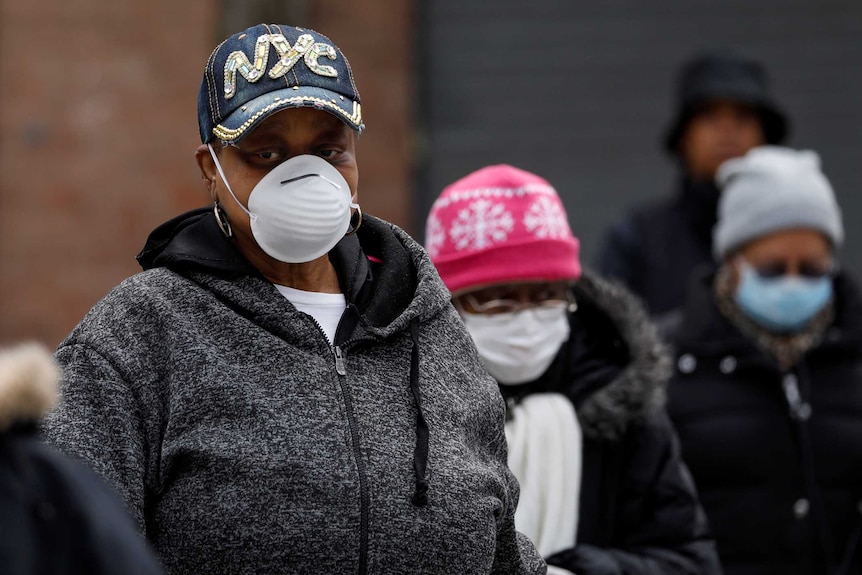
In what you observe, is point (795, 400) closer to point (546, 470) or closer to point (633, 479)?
point (633, 479)

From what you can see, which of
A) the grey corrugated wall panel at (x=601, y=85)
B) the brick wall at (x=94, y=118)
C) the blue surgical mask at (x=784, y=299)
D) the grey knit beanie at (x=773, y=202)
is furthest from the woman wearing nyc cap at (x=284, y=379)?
the grey corrugated wall panel at (x=601, y=85)

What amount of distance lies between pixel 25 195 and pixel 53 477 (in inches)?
213

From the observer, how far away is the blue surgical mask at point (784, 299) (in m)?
4.43

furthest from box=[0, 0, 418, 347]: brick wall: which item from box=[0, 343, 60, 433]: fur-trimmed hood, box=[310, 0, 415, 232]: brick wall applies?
box=[0, 343, 60, 433]: fur-trimmed hood

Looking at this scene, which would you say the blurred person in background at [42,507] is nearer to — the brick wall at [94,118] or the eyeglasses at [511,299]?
the eyeglasses at [511,299]

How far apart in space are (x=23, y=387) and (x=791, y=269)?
322 cm

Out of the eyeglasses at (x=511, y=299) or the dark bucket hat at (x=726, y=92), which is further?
the dark bucket hat at (x=726, y=92)

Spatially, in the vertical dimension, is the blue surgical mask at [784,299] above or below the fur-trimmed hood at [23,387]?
above

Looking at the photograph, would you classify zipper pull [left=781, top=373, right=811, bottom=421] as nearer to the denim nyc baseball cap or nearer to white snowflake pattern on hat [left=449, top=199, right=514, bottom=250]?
white snowflake pattern on hat [left=449, top=199, right=514, bottom=250]

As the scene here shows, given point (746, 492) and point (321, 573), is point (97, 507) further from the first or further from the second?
point (746, 492)

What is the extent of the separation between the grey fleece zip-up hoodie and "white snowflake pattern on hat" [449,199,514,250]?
78 centimetres

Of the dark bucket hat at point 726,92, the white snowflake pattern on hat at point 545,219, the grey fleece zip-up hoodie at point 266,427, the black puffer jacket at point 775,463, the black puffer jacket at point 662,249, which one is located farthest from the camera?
the dark bucket hat at point 726,92

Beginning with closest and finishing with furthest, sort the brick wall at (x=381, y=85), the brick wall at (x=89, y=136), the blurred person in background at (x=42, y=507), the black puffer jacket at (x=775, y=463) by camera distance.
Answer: the blurred person in background at (x=42, y=507) → the black puffer jacket at (x=775, y=463) → the brick wall at (x=89, y=136) → the brick wall at (x=381, y=85)

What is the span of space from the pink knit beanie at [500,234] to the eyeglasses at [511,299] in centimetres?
4
